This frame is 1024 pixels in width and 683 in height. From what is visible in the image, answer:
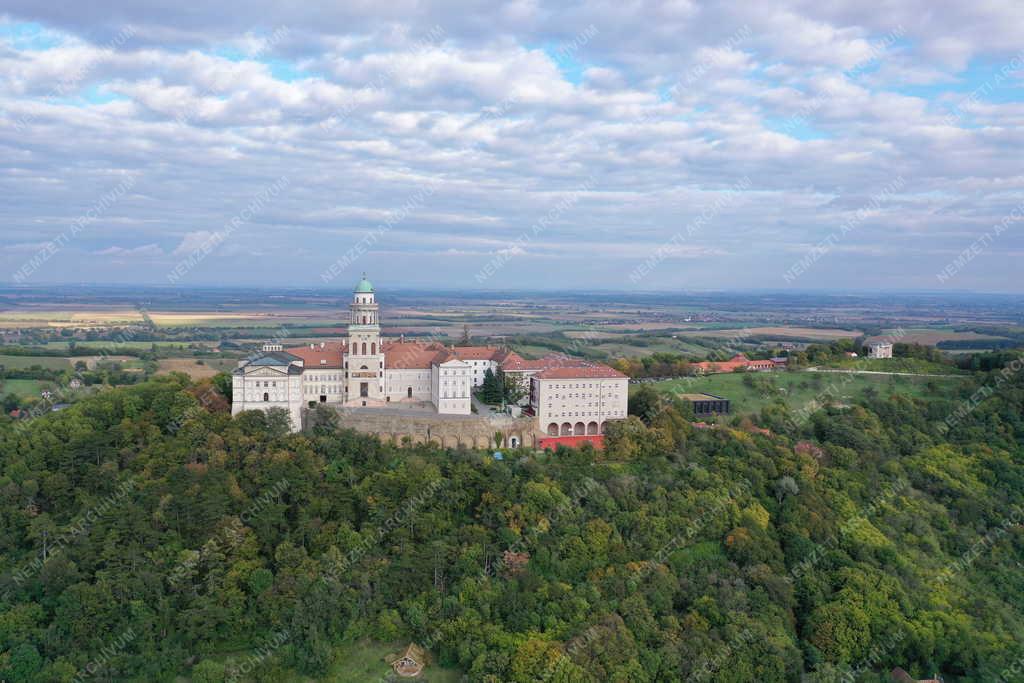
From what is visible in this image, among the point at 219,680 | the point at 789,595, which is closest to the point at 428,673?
the point at 219,680

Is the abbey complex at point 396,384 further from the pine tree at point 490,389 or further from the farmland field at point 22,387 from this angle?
the farmland field at point 22,387

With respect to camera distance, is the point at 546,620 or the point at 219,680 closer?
the point at 219,680

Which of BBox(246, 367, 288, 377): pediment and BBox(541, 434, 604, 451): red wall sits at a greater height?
BBox(246, 367, 288, 377): pediment

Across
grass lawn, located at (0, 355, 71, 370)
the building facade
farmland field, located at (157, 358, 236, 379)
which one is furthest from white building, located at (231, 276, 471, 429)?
the building facade

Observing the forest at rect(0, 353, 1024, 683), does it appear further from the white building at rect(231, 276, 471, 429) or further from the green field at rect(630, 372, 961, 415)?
the green field at rect(630, 372, 961, 415)

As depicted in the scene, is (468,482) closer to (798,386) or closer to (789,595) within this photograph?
(789,595)

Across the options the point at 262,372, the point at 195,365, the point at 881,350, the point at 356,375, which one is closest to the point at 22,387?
the point at 195,365
